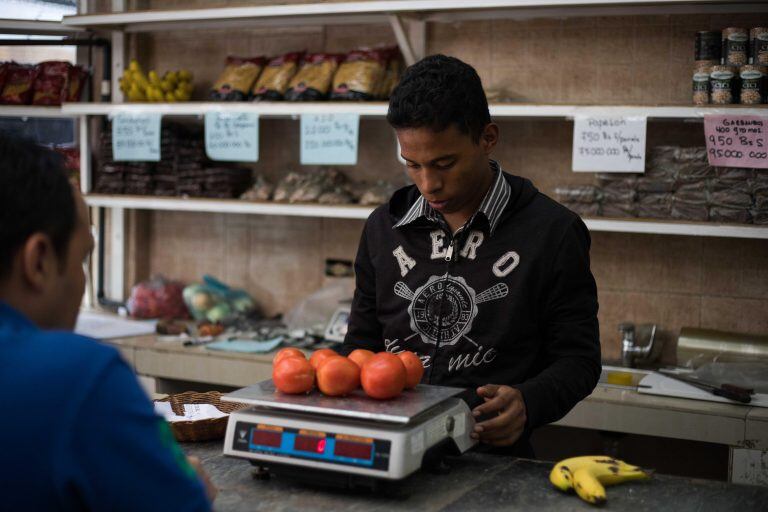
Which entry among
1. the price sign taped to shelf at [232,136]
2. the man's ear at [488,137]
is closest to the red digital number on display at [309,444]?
the man's ear at [488,137]

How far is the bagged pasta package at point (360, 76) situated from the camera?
11.6 feet

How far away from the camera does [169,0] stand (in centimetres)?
428

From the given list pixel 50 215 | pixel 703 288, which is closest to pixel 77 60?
pixel 703 288

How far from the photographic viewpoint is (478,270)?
202 cm

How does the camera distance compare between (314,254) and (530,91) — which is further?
(314,254)

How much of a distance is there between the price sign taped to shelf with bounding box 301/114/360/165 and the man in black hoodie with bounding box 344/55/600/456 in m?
1.38

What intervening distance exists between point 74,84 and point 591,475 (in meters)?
3.42

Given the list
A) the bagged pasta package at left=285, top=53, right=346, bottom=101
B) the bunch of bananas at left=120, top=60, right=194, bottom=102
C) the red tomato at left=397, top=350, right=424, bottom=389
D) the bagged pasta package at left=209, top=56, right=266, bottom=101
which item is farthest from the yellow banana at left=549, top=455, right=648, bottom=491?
the bunch of bananas at left=120, top=60, right=194, bottom=102

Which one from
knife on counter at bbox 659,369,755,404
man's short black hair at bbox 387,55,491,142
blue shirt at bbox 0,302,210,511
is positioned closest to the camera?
blue shirt at bbox 0,302,210,511

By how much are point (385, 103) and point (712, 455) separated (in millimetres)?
1811

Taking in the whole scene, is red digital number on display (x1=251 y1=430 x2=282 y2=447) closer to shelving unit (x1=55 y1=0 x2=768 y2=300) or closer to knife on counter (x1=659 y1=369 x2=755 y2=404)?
knife on counter (x1=659 y1=369 x2=755 y2=404)

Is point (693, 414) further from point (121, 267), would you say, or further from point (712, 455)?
point (121, 267)

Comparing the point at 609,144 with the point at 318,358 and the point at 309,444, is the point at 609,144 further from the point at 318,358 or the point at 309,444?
the point at 309,444

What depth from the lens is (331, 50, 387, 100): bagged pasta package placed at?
354 centimetres
